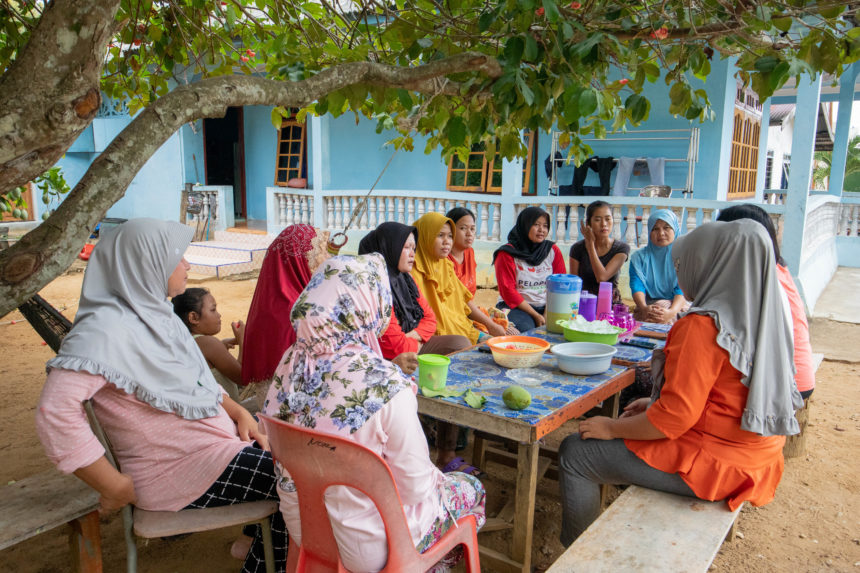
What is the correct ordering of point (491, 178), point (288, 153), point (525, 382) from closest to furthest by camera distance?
point (525, 382)
point (491, 178)
point (288, 153)

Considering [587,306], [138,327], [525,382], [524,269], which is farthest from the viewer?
[524,269]

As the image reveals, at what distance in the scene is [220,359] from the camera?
3.11 meters

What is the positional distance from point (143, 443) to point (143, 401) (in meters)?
0.15

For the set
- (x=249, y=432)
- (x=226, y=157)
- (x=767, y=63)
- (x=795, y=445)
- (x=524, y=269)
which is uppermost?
(x=226, y=157)

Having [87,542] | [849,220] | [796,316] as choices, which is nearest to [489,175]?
[849,220]

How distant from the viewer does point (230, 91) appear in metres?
1.75

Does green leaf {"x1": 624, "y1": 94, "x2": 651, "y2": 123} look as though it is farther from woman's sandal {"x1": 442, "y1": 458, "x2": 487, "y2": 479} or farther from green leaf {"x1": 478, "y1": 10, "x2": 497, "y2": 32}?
woman's sandal {"x1": 442, "y1": 458, "x2": 487, "y2": 479}

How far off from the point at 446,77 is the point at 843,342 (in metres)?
5.46

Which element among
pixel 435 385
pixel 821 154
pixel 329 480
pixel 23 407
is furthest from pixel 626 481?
pixel 821 154

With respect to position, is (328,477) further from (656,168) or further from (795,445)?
(656,168)

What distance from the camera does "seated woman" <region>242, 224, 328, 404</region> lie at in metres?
2.99

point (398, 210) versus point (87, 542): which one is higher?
point (398, 210)

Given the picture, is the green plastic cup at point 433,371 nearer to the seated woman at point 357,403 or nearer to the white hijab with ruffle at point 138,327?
the seated woman at point 357,403

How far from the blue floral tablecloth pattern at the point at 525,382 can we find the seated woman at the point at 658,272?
73.8 inches
